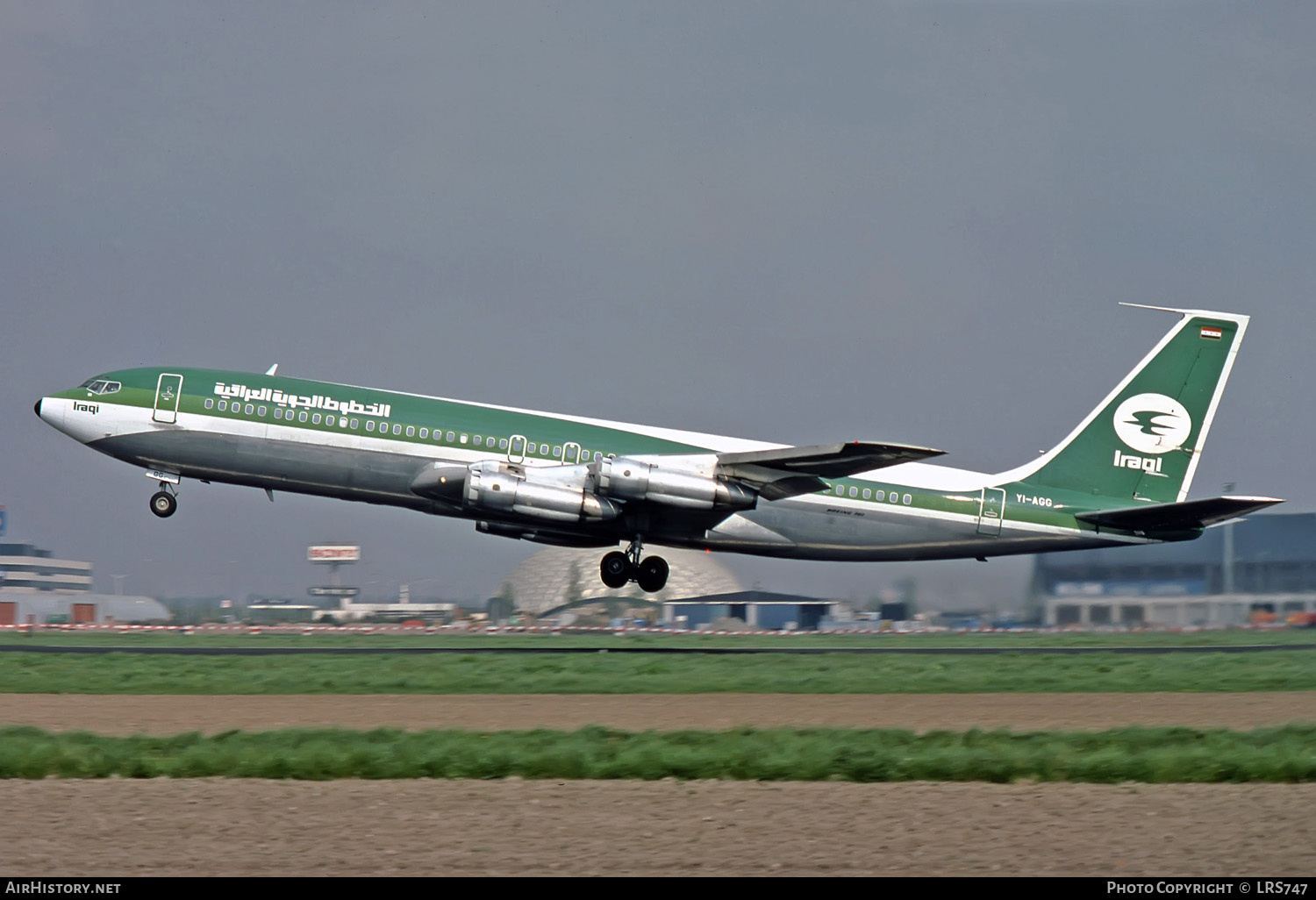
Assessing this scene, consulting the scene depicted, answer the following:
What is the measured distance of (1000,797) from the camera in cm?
1563

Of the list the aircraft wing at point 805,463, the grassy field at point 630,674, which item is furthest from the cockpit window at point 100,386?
the aircraft wing at point 805,463

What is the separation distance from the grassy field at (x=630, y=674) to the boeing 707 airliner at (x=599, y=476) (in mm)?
3163

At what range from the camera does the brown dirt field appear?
1199 centimetres

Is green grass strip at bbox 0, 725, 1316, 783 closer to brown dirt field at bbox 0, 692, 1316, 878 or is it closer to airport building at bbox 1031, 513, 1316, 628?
brown dirt field at bbox 0, 692, 1316, 878

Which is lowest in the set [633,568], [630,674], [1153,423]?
[630,674]

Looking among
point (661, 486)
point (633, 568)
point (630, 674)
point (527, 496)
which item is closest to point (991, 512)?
point (661, 486)

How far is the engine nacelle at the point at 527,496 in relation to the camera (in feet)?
106

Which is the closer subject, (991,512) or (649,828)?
(649,828)

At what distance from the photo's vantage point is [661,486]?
3372cm

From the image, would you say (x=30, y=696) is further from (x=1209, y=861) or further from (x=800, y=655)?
(x=1209, y=861)

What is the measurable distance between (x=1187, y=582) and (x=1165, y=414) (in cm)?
1130

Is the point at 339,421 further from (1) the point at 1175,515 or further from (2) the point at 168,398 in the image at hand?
(1) the point at 1175,515

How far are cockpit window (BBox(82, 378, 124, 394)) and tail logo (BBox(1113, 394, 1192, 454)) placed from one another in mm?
26118

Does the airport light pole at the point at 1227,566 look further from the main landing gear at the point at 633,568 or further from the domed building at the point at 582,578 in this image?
the domed building at the point at 582,578
